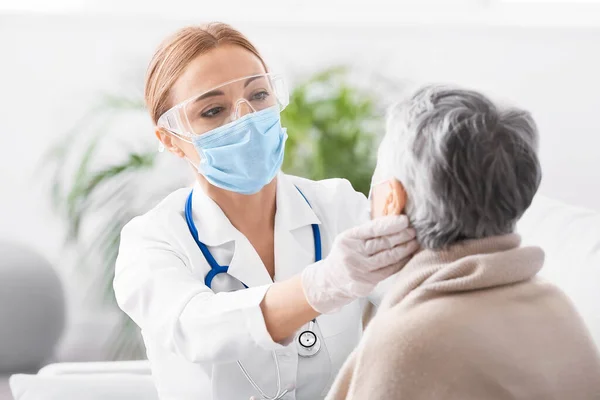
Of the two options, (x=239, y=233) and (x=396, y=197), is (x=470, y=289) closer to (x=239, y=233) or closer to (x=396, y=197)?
(x=396, y=197)

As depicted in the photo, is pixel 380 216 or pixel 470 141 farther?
pixel 380 216

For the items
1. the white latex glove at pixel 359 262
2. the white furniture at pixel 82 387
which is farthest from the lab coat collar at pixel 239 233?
the white furniture at pixel 82 387

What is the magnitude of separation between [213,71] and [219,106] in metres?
0.08

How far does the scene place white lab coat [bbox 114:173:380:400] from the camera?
1.46 metres

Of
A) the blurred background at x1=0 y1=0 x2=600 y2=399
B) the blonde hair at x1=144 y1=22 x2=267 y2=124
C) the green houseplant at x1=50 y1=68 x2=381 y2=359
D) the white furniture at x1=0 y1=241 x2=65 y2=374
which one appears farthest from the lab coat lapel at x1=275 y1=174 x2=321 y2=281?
the white furniture at x1=0 y1=241 x2=65 y2=374

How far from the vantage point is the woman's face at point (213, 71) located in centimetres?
167

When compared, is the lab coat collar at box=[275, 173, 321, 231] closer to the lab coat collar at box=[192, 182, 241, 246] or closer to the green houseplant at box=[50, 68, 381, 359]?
the lab coat collar at box=[192, 182, 241, 246]

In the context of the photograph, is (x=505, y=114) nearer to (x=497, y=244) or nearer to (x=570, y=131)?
(x=497, y=244)

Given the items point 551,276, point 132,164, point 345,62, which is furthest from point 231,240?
point 345,62

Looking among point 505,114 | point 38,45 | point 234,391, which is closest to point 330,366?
point 234,391

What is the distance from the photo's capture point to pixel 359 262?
1.25 metres

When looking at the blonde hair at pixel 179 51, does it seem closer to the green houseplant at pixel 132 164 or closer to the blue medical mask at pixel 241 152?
the blue medical mask at pixel 241 152

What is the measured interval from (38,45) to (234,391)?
1.88 meters

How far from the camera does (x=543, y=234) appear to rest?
5.79ft
